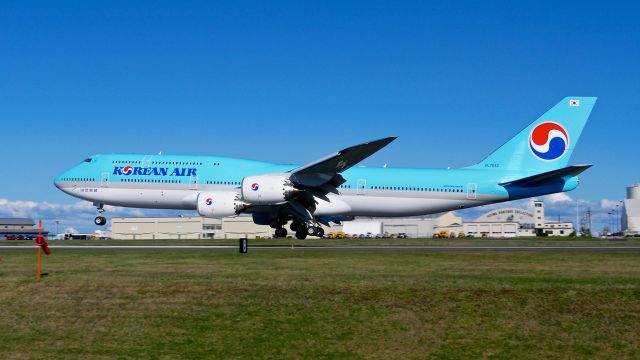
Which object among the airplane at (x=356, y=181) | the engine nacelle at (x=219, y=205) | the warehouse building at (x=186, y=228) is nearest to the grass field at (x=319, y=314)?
the engine nacelle at (x=219, y=205)

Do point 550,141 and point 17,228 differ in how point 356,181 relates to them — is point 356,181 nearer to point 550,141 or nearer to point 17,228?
point 550,141

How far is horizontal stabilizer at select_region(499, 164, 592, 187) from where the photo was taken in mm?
43750

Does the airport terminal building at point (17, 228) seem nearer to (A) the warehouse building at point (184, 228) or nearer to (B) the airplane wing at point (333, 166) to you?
(A) the warehouse building at point (184, 228)

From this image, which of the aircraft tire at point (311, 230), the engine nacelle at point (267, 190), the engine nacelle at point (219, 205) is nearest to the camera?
the engine nacelle at point (267, 190)

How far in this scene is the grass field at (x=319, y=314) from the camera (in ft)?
51.7

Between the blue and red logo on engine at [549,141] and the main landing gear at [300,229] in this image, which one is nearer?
the main landing gear at [300,229]

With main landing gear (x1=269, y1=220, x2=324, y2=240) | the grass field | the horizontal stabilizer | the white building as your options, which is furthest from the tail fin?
the white building

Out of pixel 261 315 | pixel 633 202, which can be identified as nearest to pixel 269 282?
pixel 261 315

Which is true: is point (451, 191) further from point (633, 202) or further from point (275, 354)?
point (633, 202)

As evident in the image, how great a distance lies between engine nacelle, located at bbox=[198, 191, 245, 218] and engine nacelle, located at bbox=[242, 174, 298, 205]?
2.59 ft

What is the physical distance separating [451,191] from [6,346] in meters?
36.7

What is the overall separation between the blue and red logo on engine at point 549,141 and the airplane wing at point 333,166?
49.1 ft

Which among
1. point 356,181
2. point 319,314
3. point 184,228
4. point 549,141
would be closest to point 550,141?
point 549,141

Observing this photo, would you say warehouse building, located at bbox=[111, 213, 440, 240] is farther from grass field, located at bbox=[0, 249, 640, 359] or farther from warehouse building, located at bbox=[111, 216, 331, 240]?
grass field, located at bbox=[0, 249, 640, 359]
